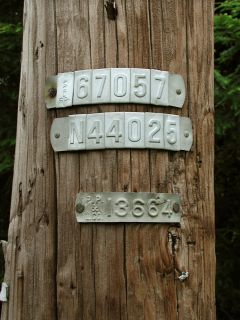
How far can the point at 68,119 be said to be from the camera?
85.7 inches

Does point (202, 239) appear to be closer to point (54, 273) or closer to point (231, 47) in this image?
point (54, 273)

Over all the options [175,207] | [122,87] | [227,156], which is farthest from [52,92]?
[227,156]

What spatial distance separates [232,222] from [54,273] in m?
4.25

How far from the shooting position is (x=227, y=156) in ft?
20.2

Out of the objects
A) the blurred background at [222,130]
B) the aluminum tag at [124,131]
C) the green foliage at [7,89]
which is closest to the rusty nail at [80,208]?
the aluminum tag at [124,131]

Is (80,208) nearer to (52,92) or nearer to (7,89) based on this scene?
(52,92)

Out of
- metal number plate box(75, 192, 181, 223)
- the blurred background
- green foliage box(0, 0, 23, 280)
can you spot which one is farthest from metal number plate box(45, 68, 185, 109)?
green foliage box(0, 0, 23, 280)

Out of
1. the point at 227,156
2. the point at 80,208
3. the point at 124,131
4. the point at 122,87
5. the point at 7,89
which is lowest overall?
the point at 80,208

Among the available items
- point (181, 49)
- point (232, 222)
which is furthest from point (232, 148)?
point (181, 49)

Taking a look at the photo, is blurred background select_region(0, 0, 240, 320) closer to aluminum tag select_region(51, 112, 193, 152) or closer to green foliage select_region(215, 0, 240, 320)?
green foliage select_region(215, 0, 240, 320)

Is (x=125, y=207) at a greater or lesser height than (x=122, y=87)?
A: lesser

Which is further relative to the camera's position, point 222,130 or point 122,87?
point 222,130

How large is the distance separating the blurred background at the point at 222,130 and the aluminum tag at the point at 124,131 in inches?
116

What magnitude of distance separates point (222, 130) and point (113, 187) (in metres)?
3.35
